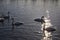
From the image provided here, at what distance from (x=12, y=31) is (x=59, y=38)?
12336 millimetres

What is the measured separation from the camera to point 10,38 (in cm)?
5559

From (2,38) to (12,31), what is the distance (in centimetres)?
671

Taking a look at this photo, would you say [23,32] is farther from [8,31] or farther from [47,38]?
[47,38]

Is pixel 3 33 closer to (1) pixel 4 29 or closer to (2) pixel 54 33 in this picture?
(1) pixel 4 29

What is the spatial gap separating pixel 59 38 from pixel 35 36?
5287mm

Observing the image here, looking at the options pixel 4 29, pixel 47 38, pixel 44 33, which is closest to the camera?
pixel 47 38

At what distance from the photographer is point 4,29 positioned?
209 ft

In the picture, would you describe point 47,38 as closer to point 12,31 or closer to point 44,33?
point 44,33

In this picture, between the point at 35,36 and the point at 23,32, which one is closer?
the point at 35,36

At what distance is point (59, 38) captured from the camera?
55656 mm

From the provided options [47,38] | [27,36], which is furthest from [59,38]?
[27,36]

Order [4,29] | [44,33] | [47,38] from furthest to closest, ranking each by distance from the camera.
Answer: [4,29] → [44,33] → [47,38]

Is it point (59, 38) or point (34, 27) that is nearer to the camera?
point (59, 38)

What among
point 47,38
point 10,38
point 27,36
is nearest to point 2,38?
point 10,38
